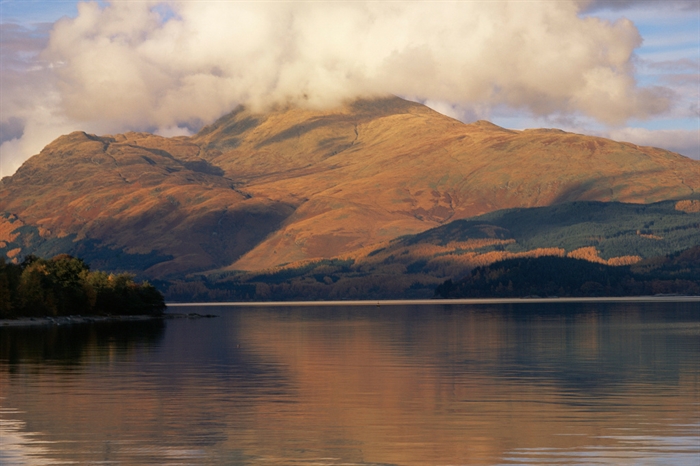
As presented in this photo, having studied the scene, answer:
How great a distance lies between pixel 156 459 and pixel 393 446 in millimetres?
10782

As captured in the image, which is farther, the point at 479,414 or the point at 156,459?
the point at 479,414

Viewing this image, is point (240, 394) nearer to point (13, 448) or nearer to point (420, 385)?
point (420, 385)

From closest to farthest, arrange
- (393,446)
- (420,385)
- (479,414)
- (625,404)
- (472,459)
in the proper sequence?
A: (472,459)
(393,446)
(479,414)
(625,404)
(420,385)

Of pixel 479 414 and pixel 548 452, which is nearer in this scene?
pixel 548 452

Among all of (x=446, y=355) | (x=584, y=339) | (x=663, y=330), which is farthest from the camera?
(x=663, y=330)

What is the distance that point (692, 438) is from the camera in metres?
51.0

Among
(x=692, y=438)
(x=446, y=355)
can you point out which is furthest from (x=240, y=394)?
(x=446, y=355)

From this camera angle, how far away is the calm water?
4759 cm

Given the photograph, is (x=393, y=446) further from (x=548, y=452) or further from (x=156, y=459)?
(x=156, y=459)

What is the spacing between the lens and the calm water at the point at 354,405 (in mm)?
47594

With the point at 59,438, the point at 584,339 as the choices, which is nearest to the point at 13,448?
the point at 59,438

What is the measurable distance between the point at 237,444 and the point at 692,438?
838 inches

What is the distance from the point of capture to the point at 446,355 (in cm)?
11556

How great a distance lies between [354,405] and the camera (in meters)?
66.8
